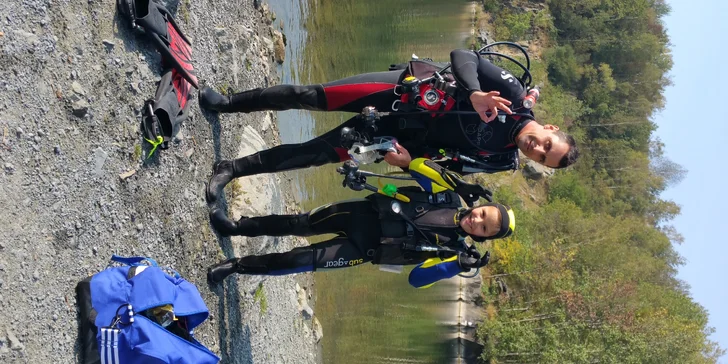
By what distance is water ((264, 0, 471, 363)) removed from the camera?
27.8ft

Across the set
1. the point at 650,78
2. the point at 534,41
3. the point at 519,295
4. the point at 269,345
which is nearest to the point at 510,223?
the point at 269,345

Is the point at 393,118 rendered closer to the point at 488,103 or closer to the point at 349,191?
the point at 488,103

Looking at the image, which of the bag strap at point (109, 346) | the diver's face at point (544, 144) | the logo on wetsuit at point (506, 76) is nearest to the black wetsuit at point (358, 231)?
the diver's face at point (544, 144)

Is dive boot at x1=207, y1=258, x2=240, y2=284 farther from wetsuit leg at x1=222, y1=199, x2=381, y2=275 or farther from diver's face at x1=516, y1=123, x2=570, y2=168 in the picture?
diver's face at x1=516, y1=123, x2=570, y2=168

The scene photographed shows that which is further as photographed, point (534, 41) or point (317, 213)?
point (534, 41)

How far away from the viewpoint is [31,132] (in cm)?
297

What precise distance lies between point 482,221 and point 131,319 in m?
2.63

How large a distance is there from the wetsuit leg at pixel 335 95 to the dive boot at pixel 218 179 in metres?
0.61

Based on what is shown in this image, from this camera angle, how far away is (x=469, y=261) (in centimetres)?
425

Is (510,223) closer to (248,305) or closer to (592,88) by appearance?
(248,305)

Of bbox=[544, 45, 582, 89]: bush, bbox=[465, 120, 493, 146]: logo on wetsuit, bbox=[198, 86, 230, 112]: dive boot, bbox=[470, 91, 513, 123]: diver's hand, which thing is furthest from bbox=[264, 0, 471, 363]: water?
bbox=[544, 45, 582, 89]: bush

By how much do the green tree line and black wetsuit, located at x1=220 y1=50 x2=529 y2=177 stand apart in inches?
537

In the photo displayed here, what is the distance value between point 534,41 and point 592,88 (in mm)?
5621

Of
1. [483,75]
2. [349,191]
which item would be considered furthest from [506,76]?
[349,191]
